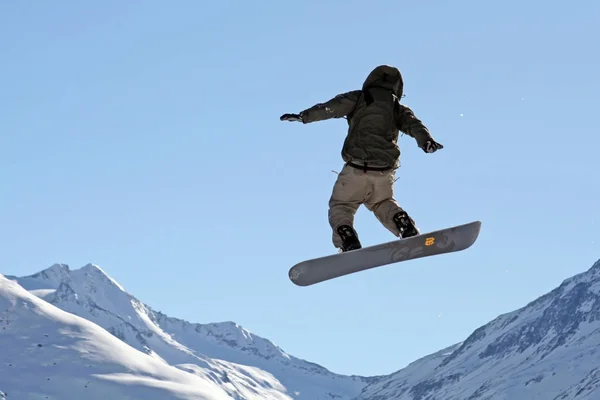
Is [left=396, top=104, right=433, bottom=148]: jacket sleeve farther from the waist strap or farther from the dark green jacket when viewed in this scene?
the waist strap

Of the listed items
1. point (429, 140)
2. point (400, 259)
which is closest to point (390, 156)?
point (429, 140)

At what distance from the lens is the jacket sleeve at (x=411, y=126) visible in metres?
10.8

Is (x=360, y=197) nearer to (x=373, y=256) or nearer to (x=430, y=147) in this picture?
(x=373, y=256)

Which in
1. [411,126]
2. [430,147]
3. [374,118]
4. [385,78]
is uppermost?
[385,78]

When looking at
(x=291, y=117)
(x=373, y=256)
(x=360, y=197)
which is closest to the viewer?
(x=291, y=117)

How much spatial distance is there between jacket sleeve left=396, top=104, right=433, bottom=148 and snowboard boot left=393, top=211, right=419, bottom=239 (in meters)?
0.98

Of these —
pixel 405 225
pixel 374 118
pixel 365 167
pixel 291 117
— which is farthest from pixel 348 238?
pixel 291 117

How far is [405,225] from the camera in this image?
1122 centimetres

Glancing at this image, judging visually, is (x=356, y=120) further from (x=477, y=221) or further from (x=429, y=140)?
(x=477, y=221)

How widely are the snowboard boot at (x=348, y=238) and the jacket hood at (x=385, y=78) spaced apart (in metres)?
1.69

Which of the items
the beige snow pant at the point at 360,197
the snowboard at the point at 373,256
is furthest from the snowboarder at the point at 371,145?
the snowboard at the point at 373,256

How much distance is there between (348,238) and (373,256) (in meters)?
0.48

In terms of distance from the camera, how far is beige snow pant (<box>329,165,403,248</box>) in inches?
437

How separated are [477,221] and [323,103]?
2.36 m
